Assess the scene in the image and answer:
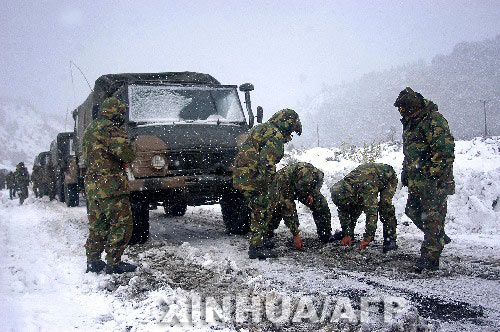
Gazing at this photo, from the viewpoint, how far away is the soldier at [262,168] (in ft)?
16.4

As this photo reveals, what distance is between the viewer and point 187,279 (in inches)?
161

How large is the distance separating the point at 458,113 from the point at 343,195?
3004 inches

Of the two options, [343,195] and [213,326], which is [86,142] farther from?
[343,195]

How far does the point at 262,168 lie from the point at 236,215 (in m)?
1.91

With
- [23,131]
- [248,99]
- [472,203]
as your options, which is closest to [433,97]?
[472,203]

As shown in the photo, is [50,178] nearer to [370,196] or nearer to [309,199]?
[309,199]

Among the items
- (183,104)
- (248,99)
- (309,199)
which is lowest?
(309,199)

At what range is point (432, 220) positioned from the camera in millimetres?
4223

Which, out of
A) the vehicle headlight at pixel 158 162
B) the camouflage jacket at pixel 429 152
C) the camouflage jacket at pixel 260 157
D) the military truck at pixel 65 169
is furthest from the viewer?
the military truck at pixel 65 169

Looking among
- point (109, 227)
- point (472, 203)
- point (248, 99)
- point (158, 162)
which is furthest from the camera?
point (248, 99)

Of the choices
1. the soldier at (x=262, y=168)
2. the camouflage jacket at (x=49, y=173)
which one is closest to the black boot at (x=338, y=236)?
the soldier at (x=262, y=168)

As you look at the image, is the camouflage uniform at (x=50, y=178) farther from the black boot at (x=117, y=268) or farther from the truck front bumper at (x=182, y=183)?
the black boot at (x=117, y=268)

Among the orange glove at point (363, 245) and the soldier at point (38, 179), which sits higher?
the soldier at point (38, 179)

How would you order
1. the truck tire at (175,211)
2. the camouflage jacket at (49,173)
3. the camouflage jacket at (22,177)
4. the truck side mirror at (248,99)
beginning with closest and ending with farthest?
the truck side mirror at (248,99) < the truck tire at (175,211) < the camouflage jacket at (49,173) < the camouflage jacket at (22,177)
